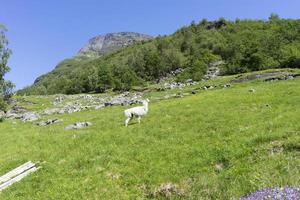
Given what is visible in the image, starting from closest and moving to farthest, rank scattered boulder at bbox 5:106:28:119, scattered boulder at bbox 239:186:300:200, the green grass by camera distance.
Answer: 1. scattered boulder at bbox 239:186:300:200
2. the green grass
3. scattered boulder at bbox 5:106:28:119

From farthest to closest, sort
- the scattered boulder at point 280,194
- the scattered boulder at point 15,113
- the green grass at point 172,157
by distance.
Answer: the scattered boulder at point 15,113
the green grass at point 172,157
the scattered boulder at point 280,194


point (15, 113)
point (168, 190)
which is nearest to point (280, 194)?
point (168, 190)

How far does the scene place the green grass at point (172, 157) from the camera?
47.2ft

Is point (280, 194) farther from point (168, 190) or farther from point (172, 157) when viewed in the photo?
point (172, 157)

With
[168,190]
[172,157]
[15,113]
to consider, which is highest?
[15,113]

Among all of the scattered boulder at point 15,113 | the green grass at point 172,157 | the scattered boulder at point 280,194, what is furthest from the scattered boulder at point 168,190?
the scattered boulder at point 15,113

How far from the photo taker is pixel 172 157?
1900 centimetres

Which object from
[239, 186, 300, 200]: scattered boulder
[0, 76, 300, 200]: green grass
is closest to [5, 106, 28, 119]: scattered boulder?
[0, 76, 300, 200]: green grass

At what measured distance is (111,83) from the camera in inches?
5886

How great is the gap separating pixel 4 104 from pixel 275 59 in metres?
84.4

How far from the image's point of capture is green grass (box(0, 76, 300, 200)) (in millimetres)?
14387

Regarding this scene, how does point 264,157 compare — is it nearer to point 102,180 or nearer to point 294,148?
point 294,148

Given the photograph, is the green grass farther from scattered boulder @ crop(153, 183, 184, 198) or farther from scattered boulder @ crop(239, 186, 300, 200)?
scattered boulder @ crop(239, 186, 300, 200)

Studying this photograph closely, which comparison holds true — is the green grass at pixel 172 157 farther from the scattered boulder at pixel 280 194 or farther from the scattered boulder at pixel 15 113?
the scattered boulder at pixel 15 113
